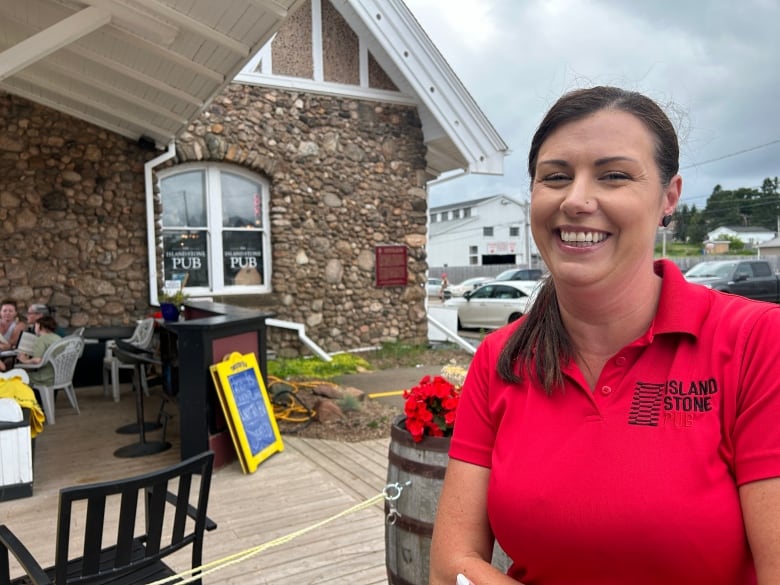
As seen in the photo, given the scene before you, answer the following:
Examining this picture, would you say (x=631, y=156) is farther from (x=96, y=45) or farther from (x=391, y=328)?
(x=391, y=328)

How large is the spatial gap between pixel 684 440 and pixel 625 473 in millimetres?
121

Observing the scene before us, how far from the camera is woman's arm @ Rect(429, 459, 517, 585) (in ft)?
4.35

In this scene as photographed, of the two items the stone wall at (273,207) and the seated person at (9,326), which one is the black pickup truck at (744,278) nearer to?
the stone wall at (273,207)

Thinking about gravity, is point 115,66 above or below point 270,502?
above

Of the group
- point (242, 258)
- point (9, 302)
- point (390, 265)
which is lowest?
Answer: point (9, 302)

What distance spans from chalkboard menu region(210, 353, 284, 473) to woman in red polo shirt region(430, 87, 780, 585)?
3487 mm

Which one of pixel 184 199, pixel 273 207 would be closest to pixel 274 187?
pixel 273 207

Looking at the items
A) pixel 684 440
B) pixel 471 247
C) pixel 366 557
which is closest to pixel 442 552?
pixel 684 440

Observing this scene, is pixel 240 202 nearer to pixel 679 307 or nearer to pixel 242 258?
pixel 242 258

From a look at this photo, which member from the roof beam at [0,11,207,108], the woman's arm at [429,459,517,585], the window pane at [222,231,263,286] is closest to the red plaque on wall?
the window pane at [222,231,263,286]

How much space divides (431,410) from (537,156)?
1.37m

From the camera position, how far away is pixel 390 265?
1022 cm

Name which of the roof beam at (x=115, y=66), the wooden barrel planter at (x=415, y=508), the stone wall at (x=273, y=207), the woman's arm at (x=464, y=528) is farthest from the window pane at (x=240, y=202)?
the woman's arm at (x=464, y=528)

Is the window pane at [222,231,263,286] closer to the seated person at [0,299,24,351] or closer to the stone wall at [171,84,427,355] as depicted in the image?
the stone wall at [171,84,427,355]
